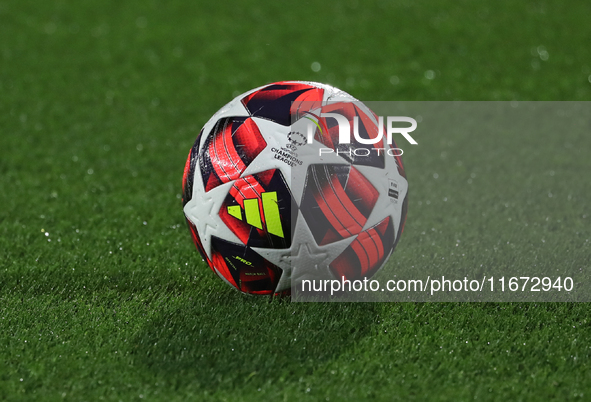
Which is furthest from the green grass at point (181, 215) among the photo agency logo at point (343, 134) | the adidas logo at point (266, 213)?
the photo agency logo at point (343, 134)

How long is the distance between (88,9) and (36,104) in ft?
12.5

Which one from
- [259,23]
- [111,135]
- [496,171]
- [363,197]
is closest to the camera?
[363,197]

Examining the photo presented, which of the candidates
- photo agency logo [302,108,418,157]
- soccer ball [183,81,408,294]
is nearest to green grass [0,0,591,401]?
soccer ball [183,81,408,294]

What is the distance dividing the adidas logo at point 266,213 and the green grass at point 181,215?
0.60 meters

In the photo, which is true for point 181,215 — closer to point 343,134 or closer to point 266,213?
point 266,213

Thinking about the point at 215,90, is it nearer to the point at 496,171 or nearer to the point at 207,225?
the point at 496,171

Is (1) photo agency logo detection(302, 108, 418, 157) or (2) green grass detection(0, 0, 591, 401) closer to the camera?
(2) green grass detection(0, 0, 591, 401)

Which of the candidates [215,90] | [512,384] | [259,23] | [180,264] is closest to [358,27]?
[259,23]

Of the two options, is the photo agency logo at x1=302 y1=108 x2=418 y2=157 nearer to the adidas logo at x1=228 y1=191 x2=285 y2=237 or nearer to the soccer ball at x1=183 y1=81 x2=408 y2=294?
the soccer ball at x1=183 y1=81 x2=408 y2=294

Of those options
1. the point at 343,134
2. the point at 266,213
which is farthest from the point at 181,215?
the point at 343,134

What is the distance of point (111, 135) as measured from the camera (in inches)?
280

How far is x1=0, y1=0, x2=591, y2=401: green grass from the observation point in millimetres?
3582

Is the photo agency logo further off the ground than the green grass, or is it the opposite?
Result: the photo agency logo

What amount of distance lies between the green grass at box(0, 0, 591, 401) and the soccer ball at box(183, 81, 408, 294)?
0.36m
